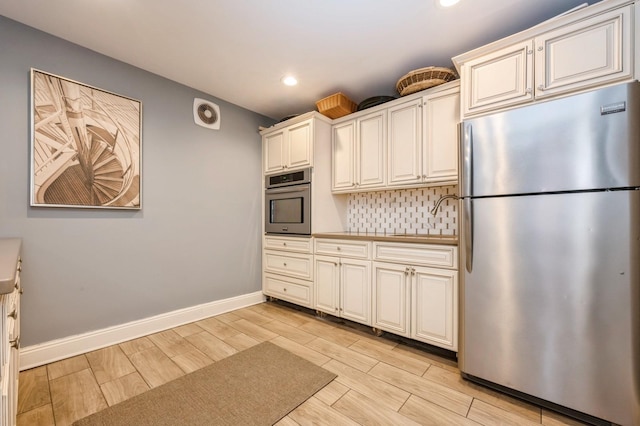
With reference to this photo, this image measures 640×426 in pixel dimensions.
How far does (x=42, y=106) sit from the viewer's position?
1.88 m

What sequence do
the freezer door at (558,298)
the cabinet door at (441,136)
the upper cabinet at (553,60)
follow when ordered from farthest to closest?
the cabinet door at (441,136) → the upper cabinet at (553,60) → the freezer door at (558,298)

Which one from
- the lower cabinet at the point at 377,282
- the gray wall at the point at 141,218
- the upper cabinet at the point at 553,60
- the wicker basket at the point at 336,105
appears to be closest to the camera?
the upper cabinet at the point at 553,60

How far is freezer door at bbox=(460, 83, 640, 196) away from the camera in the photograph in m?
1.25

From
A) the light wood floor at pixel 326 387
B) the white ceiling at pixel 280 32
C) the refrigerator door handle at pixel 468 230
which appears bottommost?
the light wood floor at pixel 326 387

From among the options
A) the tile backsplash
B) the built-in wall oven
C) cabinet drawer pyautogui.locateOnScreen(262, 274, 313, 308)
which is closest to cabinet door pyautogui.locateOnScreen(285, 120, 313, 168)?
the built-in wall oven

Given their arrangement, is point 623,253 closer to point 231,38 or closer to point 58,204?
point 231,38

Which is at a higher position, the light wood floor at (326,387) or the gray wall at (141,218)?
the gray wall at (141,218)

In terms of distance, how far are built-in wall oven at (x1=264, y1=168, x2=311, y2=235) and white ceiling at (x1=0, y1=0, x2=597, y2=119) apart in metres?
1.00

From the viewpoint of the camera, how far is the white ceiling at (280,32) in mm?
1677

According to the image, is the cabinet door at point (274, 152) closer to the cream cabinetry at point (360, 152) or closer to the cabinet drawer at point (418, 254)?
the cream cabinetry at point (360, 152)

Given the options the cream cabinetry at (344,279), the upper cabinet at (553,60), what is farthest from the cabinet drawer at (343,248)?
the upper cabinet at (553,60)

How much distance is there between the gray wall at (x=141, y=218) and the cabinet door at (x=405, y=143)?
166 cm

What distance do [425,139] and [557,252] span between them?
1.25 metres

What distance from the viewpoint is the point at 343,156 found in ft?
9.48
